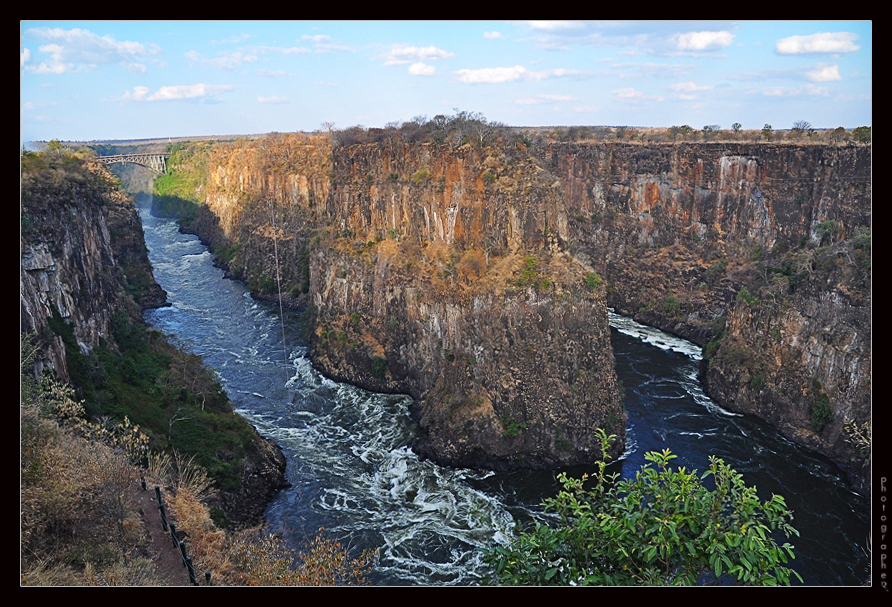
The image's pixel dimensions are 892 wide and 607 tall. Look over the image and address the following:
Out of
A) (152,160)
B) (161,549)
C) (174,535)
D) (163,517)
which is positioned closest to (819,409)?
(174,535)

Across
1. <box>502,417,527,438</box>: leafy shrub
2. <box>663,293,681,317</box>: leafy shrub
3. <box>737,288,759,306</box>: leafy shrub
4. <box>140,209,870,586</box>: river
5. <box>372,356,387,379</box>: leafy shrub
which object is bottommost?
<box>140,209,870,586</box>: river

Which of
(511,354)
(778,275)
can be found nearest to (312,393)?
(511,354)

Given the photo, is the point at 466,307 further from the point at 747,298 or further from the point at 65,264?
the point at 65,264

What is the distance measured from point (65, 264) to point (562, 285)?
28.0m

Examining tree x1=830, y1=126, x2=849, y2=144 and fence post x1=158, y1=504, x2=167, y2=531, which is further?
tree x1=830, y1=126, x2=849, y2=144

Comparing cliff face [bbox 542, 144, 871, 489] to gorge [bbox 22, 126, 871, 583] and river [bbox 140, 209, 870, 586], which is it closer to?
gorge [bbox 22, 126, 871, 583]

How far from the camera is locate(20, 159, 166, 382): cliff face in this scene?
29683 mm

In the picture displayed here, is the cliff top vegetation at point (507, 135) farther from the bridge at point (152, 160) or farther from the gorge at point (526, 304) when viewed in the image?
the bridge at point (152, 160)

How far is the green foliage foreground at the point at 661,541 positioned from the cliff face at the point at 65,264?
76.6 ft

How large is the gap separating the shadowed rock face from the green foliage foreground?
22300 mm

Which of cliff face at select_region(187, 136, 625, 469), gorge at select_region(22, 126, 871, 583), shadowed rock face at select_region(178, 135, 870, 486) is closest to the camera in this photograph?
gorge at select_region(22, 126, 871, 583)

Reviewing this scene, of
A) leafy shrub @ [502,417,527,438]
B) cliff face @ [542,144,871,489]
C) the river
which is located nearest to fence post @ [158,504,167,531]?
the river

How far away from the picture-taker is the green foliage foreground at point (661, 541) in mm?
11234

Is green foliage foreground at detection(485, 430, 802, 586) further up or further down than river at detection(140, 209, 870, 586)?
further up
